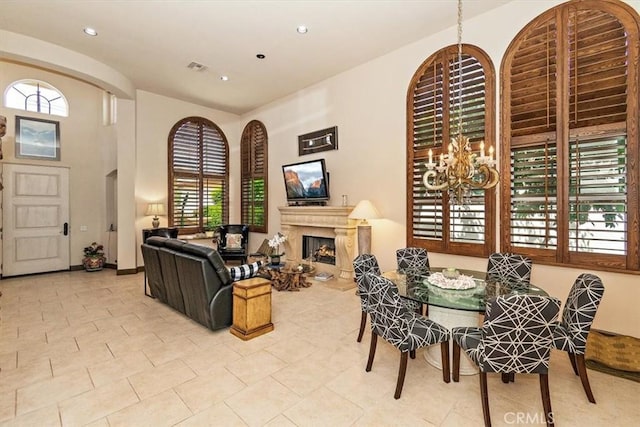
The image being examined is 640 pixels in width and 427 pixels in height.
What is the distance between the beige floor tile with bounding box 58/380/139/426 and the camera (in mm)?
2105

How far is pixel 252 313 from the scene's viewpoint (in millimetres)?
3361

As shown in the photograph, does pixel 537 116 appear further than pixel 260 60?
No

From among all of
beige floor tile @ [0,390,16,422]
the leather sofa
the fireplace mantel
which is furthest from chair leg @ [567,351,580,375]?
beige floor tile @ [0,390,16,422]

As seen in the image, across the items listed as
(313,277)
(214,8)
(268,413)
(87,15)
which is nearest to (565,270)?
(268,413)

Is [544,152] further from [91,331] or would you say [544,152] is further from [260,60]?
[91,331]

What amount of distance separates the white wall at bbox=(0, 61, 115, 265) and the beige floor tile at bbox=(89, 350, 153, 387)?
18.6ft

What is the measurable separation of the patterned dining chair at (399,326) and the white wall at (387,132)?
2149 mm

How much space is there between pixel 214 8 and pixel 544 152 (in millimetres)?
4573

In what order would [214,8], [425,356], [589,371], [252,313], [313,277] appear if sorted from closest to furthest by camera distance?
[589,371] < [425,356] < [252,313] < [214,8] < [313,277]

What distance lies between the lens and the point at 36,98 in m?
6.57

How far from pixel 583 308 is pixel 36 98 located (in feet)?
32.2

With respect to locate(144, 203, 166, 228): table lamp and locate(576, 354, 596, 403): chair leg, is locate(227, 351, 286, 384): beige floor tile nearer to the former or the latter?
locate(576, 354, 596, 403): chair leg

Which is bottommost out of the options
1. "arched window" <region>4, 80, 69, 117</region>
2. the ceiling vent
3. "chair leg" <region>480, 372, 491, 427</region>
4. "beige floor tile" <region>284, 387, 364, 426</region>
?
"beige floor tile" <region>284, 387, 364, 426</region>

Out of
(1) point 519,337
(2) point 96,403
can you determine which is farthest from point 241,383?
(1) point 519,337
